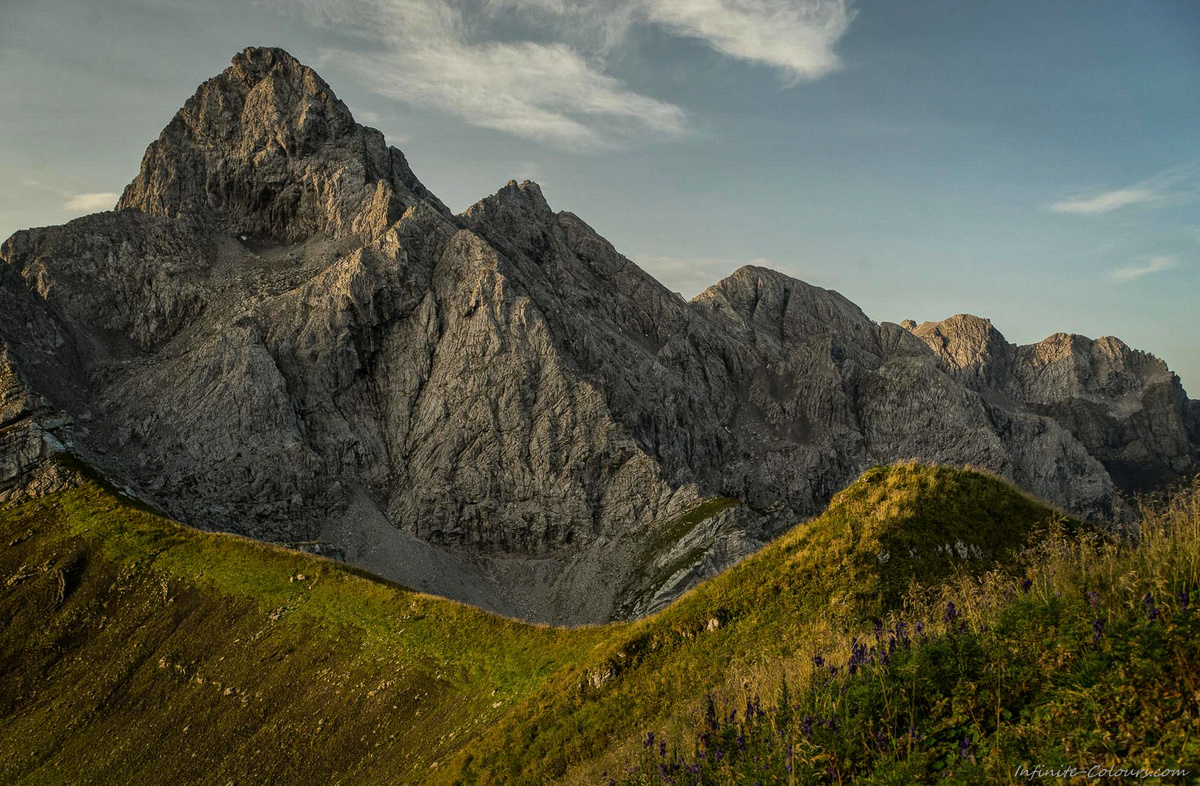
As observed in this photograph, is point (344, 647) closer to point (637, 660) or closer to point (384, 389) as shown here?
point (637, 660)

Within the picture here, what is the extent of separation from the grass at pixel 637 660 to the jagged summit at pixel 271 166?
3951 inches

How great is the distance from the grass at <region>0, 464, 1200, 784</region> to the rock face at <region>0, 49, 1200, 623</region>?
29074 mm

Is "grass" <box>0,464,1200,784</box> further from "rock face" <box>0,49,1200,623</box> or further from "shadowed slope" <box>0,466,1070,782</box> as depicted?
"rock face" <box>0,49,1200,623</box>

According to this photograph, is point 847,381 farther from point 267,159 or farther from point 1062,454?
point 267,159

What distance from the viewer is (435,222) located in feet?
461

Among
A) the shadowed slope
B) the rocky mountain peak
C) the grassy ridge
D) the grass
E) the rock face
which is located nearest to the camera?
the grass

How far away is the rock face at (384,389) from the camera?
104 metres

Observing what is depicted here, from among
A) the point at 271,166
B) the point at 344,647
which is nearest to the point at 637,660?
the point at 344,647

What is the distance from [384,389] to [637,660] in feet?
385

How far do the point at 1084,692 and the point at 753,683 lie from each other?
5.76 m

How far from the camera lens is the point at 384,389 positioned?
5084 inches

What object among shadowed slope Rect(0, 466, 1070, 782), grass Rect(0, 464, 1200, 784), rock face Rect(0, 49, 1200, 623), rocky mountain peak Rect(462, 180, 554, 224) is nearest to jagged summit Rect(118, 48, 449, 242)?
rock face Rect(0, 49, 1200, 623)

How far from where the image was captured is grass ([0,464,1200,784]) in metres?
7.64

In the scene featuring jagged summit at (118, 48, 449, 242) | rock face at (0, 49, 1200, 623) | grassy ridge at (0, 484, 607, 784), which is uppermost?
jagged summit at (118, 48, 449, 242)
